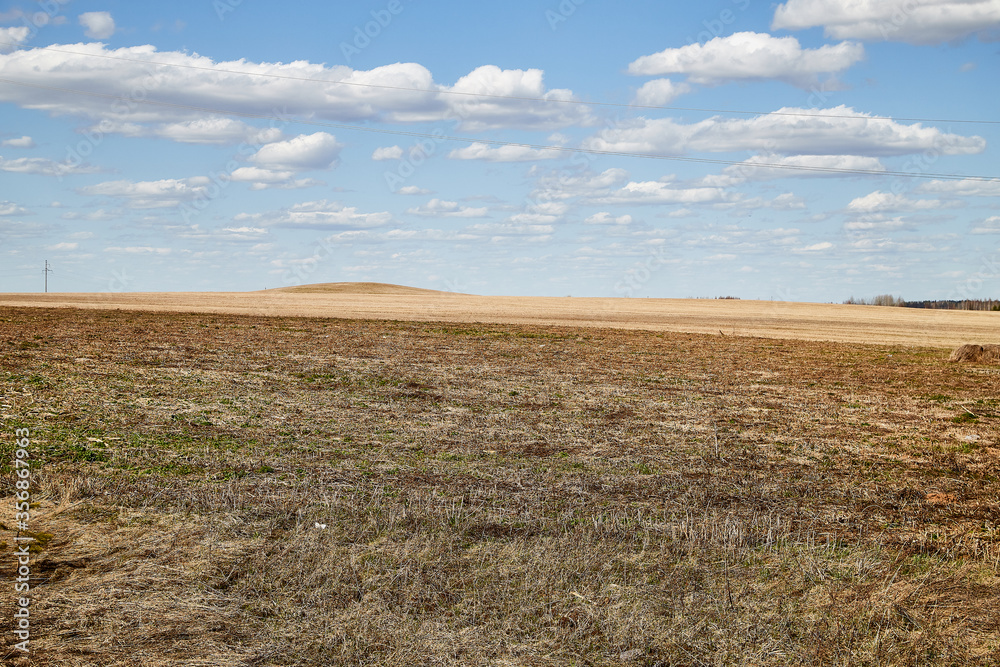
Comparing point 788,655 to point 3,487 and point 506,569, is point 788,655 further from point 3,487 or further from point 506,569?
point 3,487

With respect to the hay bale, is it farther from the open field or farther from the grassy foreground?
the grassy foreground

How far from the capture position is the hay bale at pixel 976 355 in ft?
125

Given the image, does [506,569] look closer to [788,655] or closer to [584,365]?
[788,655]

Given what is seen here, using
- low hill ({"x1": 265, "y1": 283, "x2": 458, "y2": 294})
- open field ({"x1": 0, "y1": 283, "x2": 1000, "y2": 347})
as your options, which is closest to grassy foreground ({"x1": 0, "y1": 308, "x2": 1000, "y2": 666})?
open field ({"x1": 0, "y1": 283, "x2": 1000, "y2": 347})

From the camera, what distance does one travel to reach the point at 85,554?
9.77 meters

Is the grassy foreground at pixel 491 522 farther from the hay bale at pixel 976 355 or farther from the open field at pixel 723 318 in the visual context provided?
Result: the open field at pixel 723 318

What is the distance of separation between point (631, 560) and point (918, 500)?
6.69m

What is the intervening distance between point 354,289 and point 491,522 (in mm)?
122374

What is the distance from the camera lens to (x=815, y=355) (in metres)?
40.2

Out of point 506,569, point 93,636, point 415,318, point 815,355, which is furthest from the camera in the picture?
point 415,318

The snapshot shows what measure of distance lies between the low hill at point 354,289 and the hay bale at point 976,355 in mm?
95975

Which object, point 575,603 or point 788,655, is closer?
point 788,655

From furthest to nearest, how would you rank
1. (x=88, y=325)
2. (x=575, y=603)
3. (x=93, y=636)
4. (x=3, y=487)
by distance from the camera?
(x=88, y=325)
(x=3, y=487)
(x=575, y=603)
(x=93, y=636)

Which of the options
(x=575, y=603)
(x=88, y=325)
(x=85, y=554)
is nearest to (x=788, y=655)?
(x=575, y=603)
